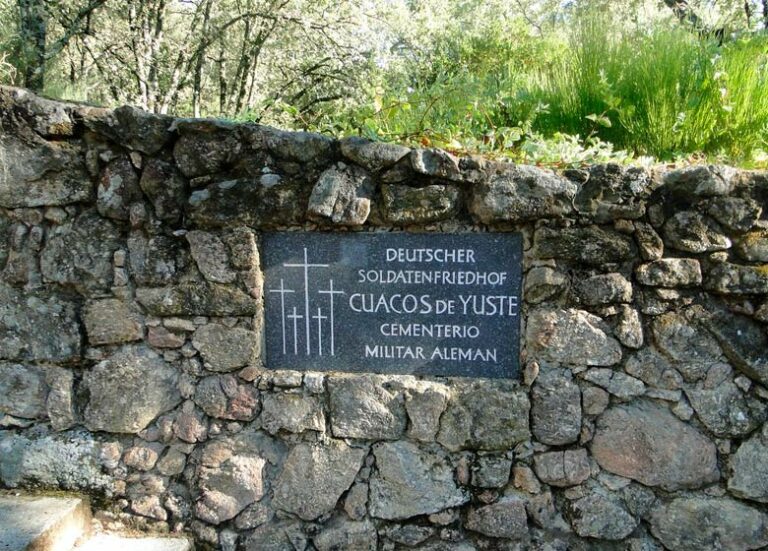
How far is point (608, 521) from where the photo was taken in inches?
90.0

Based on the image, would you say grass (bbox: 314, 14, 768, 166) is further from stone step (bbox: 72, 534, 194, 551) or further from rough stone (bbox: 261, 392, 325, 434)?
stone step (bbox: 72, 534, 194, 551)

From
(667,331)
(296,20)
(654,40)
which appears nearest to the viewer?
(667,331)

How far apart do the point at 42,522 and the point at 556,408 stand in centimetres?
210

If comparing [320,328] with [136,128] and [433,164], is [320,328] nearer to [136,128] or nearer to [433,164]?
[433,164]

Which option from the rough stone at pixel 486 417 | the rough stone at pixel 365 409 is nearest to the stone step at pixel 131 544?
the rough stone at pixel 365 409

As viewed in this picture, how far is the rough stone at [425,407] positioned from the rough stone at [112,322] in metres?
1.18

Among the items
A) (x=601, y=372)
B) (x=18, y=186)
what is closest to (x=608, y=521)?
(x=601, y=372)

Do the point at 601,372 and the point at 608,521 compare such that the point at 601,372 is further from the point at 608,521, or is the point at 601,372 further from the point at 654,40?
the point at 654,40

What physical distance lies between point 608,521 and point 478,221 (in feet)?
4.25

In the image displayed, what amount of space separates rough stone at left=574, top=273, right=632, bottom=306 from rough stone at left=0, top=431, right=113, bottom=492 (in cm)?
214

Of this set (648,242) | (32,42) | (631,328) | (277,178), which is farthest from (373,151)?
(32,42)

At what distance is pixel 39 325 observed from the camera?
96.8 inches

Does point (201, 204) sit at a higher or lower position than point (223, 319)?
higher

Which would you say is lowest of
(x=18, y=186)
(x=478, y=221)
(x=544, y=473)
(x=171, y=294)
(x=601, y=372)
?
(x=544, y=473)
